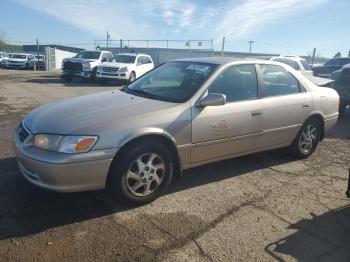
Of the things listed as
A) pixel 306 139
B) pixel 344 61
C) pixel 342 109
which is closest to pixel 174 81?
pixel 306 139

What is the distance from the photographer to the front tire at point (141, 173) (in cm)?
370

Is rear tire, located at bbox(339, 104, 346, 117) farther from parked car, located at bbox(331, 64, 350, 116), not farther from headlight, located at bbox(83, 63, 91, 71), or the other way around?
headlight, located at bbox(83, 63, 91, 71)

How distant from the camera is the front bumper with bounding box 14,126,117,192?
3.42 meters

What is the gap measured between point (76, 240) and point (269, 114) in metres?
3.09

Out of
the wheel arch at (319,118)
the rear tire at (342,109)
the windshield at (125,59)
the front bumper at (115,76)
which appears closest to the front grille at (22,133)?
the wheel arch at (319,118)

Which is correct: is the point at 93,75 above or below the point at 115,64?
below

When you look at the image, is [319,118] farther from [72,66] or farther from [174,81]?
[72,66]

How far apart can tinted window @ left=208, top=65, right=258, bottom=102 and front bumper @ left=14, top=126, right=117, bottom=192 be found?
167cm

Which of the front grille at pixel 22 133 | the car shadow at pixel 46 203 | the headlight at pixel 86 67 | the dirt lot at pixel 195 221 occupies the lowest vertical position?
the dirt lot at pixel 195 221

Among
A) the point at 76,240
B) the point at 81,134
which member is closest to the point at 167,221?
the point at 76,240

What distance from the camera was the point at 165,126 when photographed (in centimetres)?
396

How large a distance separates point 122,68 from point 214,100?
1480cm

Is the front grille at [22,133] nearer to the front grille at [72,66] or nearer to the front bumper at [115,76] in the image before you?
the front bumper at [115,76]

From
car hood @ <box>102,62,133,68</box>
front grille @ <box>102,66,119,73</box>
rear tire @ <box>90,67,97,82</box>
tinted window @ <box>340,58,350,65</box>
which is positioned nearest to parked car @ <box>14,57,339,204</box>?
front grille @ <box>102,66,119,73</box>
